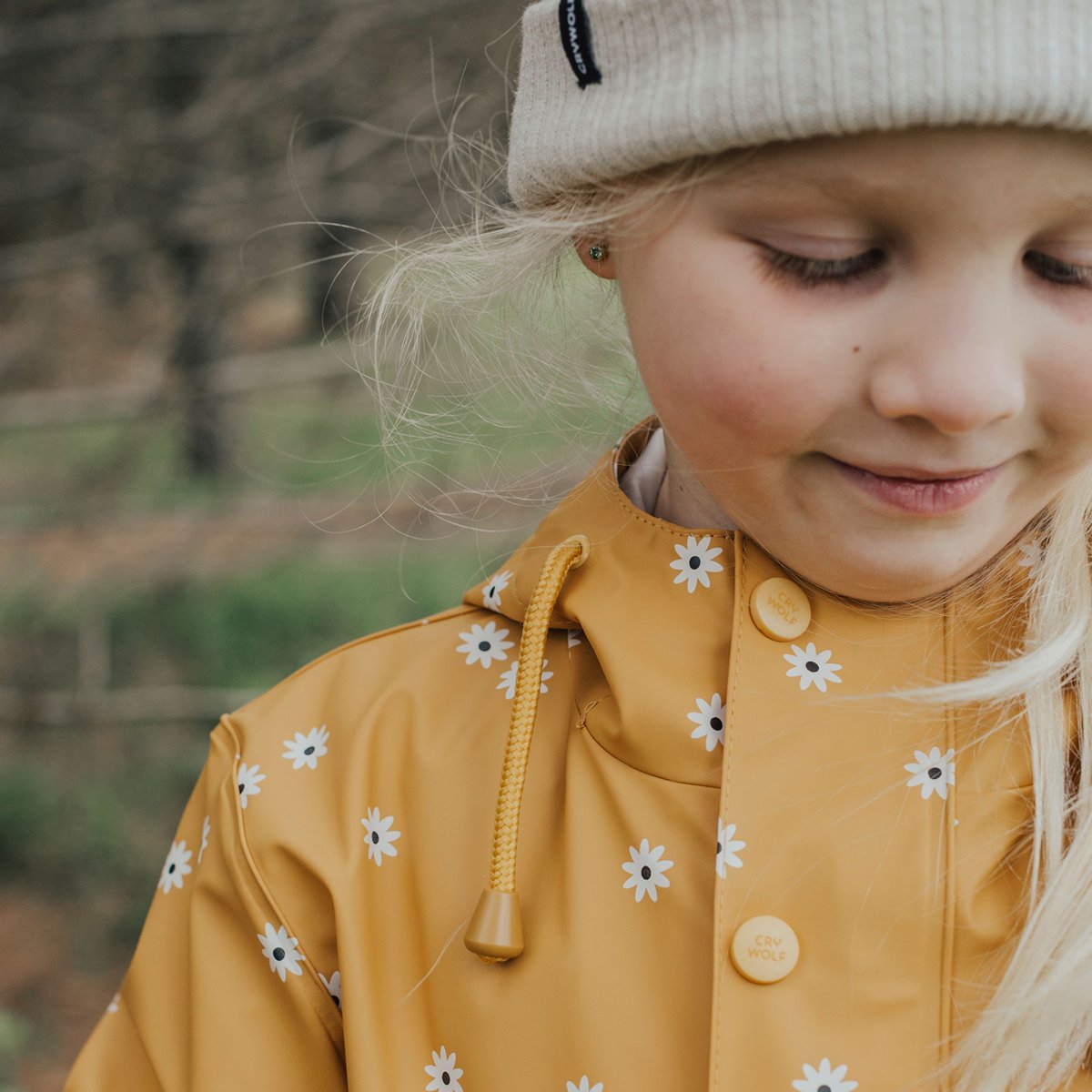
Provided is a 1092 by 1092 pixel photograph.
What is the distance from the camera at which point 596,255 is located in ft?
4.33

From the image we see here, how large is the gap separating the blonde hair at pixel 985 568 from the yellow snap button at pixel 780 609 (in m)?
0.12

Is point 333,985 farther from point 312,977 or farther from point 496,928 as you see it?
point 496,928

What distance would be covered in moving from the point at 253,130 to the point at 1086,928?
3.28 meters

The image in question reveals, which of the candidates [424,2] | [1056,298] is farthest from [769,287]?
[424,2]

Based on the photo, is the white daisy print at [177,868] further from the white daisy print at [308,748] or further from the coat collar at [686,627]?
the coat collar at [686,627]

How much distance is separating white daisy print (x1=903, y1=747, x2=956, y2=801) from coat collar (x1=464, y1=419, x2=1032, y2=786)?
0.20ft

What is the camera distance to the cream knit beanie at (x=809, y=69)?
37.0 inches

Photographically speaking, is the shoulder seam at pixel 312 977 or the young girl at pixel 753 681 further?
the shoulder seam at pixel 312 977

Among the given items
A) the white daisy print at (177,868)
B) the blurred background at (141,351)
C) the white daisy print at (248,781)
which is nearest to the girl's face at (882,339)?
the white daisy print at (248,781)

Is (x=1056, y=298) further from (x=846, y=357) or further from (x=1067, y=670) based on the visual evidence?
(x=1067, y=670)

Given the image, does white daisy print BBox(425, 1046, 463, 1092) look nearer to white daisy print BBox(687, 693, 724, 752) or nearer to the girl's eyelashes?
white daisy print BBox(687, 693, 724, 752)

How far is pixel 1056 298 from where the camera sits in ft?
3.31

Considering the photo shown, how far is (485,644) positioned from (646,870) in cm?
33

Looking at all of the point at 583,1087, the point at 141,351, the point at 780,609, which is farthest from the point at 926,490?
the point at 141,351
